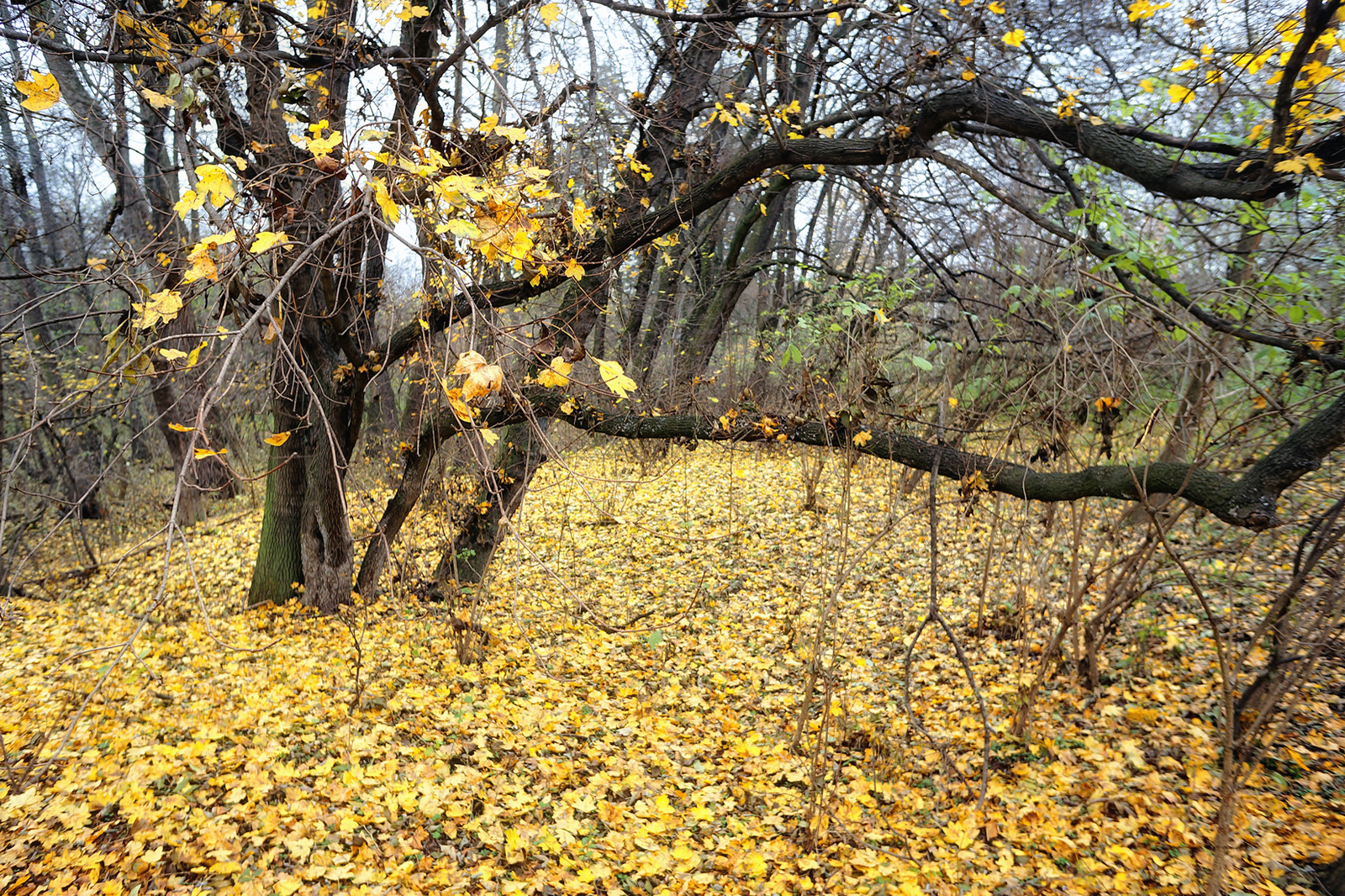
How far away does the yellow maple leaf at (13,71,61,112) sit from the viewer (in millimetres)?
1790

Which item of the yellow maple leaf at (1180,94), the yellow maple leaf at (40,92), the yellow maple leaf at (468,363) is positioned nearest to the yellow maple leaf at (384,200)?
the yellow maple leaf at (468,363)

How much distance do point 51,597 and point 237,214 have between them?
6.07 m

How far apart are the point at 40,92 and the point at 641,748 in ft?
12.1

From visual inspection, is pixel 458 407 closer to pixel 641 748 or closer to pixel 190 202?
pixel 190 202

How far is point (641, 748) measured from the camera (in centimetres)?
412

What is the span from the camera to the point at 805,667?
4.97 metres

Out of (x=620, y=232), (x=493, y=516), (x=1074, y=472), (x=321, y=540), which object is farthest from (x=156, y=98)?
(x=1074, y=472)

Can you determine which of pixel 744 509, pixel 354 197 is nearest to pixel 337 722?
pixel 354 197

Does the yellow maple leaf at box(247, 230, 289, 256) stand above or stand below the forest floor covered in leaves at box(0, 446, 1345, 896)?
above

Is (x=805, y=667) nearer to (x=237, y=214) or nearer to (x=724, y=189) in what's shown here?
(x=724, y=189)

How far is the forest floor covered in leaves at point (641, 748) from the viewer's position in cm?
300

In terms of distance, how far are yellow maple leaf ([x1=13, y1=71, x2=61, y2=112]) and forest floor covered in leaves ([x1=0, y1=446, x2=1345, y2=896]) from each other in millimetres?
1244

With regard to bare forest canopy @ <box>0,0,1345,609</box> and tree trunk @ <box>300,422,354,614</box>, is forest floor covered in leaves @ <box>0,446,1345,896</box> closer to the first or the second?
tree trunk @ <box>300,422,354,614</box>

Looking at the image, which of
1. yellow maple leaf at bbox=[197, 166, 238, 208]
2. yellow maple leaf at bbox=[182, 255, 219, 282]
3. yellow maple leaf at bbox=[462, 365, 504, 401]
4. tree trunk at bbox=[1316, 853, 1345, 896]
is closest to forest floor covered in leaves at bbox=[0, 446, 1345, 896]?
tree trunk at bbox=[1316, 853, 1345, 896]
